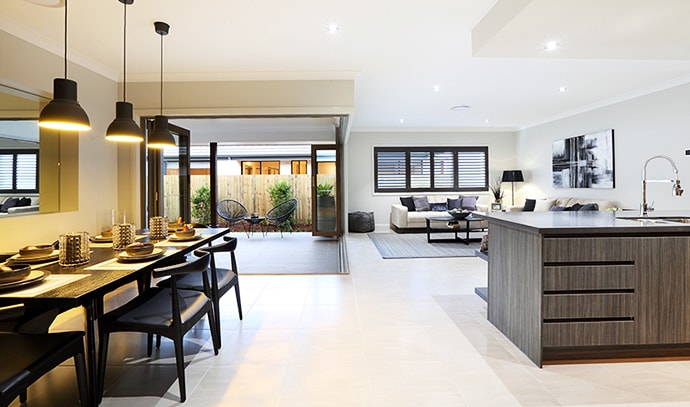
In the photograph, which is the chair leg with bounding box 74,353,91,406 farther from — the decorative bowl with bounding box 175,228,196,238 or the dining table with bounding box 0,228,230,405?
the decorative bowl with bounding box 175,228,196,238

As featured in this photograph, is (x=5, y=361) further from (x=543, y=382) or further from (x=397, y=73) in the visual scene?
(x=397, y=73)

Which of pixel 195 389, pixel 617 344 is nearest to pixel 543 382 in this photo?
pixel 617 344

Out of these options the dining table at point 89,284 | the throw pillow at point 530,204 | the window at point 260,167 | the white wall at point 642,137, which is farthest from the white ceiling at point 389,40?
the window at point 260,167

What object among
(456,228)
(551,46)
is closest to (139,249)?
(551,46)

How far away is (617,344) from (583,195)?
241 inches

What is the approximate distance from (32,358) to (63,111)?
1377mm

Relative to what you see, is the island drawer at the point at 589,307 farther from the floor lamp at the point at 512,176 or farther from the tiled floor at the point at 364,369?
the floor lamp at the point at 512,176

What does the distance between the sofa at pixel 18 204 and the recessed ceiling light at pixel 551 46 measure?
504 cm

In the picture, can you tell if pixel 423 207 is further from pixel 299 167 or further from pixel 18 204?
pixel 18 204

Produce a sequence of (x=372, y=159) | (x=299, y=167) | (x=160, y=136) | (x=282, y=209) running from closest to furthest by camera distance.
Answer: (x=160, y=136) < (x=282, y=209) < (x=372, y=159) < (x=299, y=167)

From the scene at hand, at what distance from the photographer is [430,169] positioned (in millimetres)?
9930

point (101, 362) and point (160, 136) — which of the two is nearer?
point (101, 362)

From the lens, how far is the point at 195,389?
6.95ft

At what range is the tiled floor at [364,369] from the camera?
79.7 inches
